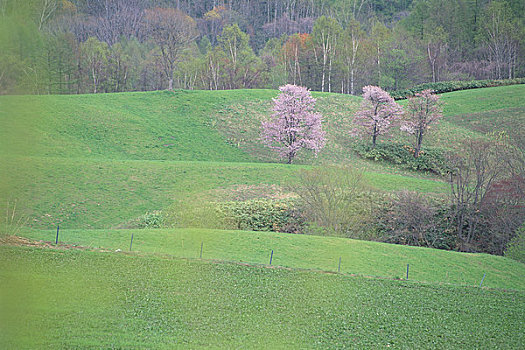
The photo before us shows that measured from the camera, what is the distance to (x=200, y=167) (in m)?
37.1

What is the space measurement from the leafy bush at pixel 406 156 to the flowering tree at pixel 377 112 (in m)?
1.71

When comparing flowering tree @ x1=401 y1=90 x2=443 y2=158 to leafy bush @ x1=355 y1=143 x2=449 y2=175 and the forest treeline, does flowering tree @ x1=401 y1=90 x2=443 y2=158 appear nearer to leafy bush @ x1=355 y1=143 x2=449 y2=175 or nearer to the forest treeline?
leafy bush @ x1=355 y1=143 x2=449 y2=175

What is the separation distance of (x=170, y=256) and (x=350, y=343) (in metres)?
8.07

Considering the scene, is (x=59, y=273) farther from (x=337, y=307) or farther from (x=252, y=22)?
(x=252, y=22)

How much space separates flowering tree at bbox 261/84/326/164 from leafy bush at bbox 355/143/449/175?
764 cm

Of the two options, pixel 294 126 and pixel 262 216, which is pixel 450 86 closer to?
pixel 294 126

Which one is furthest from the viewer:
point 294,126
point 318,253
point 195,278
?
point 294,126

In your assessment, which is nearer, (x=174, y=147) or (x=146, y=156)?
(x=146, y=156)

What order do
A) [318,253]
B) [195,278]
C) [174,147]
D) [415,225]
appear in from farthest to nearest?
[174,147], [415,225], [318,253], [195,278]

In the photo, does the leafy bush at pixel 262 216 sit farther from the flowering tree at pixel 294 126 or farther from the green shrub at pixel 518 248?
the flowering tree at pixel 294 126

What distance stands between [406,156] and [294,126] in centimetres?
1439

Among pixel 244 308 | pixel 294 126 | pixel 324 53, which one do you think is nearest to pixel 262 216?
pixel 244 308

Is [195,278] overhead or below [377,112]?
below

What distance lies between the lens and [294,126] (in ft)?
144
